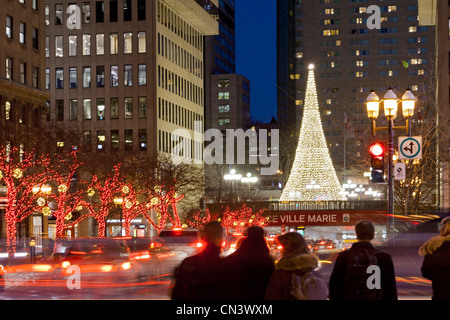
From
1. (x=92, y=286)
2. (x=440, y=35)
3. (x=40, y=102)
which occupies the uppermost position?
(x=440, y=35)

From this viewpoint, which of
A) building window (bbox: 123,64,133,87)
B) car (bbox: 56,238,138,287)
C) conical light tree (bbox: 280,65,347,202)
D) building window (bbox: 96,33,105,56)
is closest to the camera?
car (bbox: 56,238,138,287)

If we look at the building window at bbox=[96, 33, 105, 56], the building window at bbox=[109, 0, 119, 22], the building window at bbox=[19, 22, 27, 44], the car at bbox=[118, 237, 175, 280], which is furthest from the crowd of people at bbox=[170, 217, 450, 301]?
the building window at bbox=[96, 33, 105, 56]

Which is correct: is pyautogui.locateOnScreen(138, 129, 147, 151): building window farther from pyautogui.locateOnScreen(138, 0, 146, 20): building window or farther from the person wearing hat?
the person wearing hat

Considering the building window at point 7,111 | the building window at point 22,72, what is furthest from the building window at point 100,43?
the building window at point 7,111

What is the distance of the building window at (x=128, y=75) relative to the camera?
89.2m

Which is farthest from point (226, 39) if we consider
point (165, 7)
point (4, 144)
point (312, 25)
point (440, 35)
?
point (4, 144)

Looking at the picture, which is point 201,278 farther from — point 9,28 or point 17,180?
point 9,28

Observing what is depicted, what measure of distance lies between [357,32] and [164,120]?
10148 cm

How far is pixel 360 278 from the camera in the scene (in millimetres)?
8250

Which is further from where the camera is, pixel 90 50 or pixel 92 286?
pixel 90 50

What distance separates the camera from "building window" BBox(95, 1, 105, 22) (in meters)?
88.5

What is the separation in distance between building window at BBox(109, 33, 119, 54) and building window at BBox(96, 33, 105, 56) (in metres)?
0.89

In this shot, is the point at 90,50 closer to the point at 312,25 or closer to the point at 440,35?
the point at 440,35
